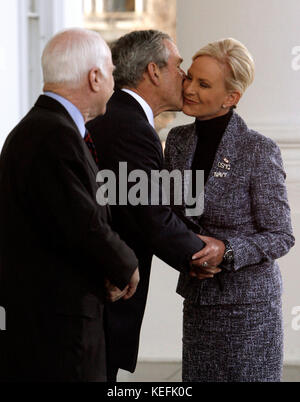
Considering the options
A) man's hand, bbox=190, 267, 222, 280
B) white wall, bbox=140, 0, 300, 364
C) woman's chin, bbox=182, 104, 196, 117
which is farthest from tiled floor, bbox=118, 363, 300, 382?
woman's chin, bbox=182, 104, 196, 117

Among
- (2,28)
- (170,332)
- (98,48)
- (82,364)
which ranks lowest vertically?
(170,332)

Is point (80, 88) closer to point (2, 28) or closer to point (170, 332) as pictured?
point (2, 28)

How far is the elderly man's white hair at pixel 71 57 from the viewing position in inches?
105

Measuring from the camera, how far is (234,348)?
10.6ft

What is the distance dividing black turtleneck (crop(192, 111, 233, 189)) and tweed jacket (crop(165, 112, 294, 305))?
0.03 meters

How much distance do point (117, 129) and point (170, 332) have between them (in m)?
2.16

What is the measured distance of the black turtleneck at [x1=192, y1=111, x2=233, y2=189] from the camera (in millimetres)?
3275

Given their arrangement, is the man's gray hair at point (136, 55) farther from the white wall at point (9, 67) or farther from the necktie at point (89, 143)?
the white wall at point (9, 67)

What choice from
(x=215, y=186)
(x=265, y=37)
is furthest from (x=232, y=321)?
(x=265, y=37)

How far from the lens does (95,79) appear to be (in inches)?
106

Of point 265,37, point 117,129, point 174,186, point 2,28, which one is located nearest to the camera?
point 117,129

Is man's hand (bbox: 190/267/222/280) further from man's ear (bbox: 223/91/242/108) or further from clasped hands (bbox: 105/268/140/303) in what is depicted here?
man's ear (bbox: 223/91/242/108)

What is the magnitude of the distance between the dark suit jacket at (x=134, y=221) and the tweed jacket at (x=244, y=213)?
15 centimetres

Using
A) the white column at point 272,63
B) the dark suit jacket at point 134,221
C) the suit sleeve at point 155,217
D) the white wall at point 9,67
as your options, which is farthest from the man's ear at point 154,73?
the white column at point 272,63
